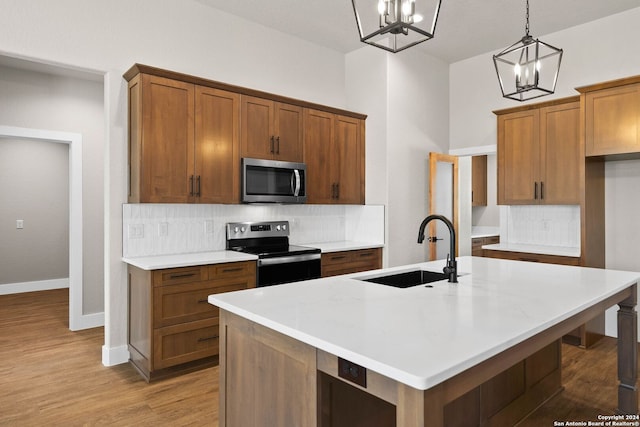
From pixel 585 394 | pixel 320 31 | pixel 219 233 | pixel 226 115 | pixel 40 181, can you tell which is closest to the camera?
pixel 585 394

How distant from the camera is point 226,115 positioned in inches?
147

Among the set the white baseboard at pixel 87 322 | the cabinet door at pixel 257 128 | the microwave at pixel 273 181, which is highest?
the cabinet door at pixel 257 128

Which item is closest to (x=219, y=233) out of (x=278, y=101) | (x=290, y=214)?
(x=290, y=214)

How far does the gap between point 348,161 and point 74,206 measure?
10.2 ft

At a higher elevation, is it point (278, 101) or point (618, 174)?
point (278, 101)

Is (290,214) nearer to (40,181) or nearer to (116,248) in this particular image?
(116,248)

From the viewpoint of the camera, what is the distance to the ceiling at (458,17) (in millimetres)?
3936

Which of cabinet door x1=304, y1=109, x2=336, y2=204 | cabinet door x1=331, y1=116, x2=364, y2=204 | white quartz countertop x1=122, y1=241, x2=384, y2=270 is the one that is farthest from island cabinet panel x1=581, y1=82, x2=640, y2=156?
white quartz countertop x1=122, y1=241, x2=384, y2=270

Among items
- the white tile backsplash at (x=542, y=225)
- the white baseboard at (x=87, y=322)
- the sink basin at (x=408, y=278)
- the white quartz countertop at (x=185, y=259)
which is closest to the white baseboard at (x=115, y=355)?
the white quartz countertop at (x=185, y=259)

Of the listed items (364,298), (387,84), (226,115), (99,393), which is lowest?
(99,393)

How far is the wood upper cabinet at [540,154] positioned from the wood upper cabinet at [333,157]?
1.60 metres

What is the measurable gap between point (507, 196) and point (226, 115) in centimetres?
314

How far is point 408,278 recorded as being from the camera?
2.60 m

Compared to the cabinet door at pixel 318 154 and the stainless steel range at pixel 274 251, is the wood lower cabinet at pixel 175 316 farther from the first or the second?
the cabinet door at pixel 318 154
